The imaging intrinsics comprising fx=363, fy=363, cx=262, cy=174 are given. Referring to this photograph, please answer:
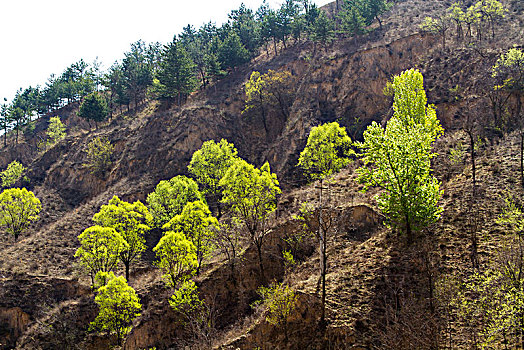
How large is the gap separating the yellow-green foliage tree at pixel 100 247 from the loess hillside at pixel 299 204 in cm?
447

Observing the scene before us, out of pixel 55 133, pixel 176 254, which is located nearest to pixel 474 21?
pixel 176 254

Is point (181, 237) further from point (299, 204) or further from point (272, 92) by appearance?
point (272, 92)

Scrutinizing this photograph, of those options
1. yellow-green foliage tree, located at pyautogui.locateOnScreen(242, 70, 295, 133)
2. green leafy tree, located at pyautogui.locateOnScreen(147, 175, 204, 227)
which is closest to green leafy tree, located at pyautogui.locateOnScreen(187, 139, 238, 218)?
green leafy tree, located at pyautogui.locateOnScreen(147, 175, 204, 227)

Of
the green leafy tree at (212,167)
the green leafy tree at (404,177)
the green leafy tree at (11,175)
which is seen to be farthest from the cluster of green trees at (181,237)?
the green leafy tree at (11,175)

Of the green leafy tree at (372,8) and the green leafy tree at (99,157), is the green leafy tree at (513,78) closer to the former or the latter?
the green leafy tree at (372,8)

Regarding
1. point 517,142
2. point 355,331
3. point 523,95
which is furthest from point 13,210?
point 523,95

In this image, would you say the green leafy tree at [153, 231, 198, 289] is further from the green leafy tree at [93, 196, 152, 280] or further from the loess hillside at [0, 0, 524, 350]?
the green leafy tree at [93, 196, 152, 280]

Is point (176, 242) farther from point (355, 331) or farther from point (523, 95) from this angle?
point (523, 95)

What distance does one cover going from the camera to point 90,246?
129ft

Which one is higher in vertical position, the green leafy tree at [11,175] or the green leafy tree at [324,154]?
the green leafy tree at [11,175]

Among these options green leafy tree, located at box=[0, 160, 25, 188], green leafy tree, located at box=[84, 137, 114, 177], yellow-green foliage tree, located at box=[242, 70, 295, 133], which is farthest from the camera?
green leafy tree, located at box=[0, 160, 25, 188]

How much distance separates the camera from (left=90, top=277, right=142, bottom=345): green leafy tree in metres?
33.0

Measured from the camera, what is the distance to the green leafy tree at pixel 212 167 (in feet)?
175

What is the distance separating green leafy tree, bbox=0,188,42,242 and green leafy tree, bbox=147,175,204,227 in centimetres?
1999
